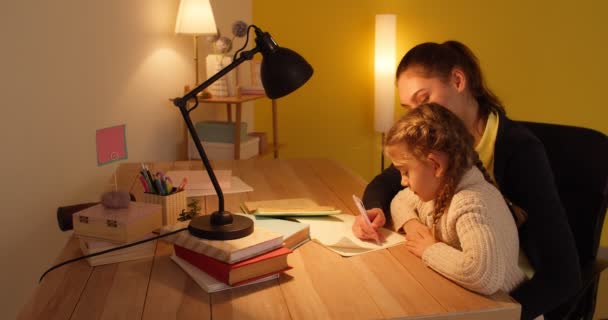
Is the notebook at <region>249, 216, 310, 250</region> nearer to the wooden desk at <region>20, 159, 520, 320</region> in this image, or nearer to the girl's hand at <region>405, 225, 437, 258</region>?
the wooden desk at <region>20, 159, 520, 320</region>

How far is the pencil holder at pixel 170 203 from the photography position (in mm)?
1483

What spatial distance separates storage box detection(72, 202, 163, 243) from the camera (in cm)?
130

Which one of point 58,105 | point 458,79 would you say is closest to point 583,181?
point 458,79

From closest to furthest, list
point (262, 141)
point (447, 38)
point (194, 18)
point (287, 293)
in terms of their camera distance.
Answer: point (287, 293) → point (194, 18) → point (262, 141) → point (447, 38)

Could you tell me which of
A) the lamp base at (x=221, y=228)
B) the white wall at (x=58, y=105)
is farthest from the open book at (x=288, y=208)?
the white wall at (x=58, y=105)

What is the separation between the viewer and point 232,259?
1135mm

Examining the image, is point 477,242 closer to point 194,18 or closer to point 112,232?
point 112,232

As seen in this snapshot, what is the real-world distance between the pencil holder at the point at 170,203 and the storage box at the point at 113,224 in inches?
4.2

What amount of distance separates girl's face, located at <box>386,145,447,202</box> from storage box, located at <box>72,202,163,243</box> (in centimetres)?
59

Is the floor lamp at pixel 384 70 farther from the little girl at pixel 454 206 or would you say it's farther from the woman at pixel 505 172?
the little girl at pixel 454 206

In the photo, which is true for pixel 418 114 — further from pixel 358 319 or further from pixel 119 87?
pixel 119 87

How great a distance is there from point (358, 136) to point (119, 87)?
179cm

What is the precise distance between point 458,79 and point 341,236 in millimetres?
549

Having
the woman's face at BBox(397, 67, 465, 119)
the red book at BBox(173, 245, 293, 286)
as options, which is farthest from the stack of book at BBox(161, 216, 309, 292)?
the woman's face at BBox(397, 67, 465, 119)
